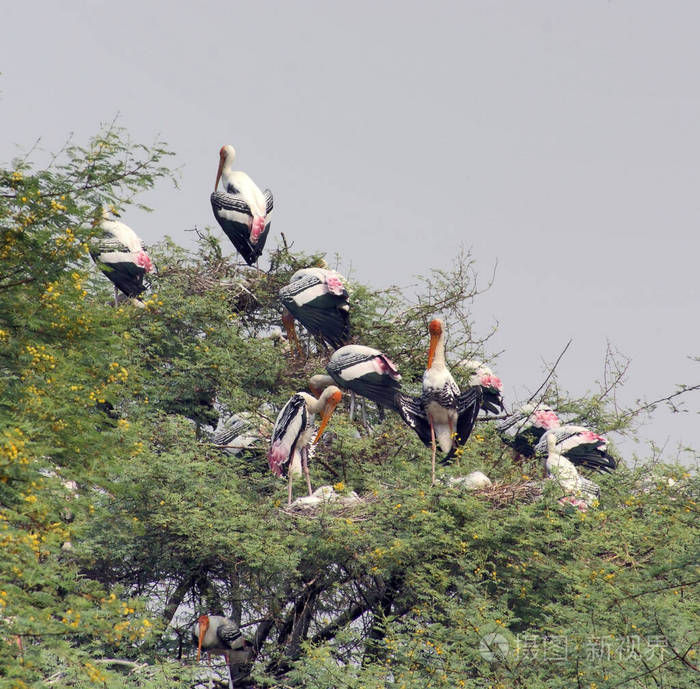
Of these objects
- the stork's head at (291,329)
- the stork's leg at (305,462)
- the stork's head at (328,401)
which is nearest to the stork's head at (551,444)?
the stork's head at (328,401)

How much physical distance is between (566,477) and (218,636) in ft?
12.4

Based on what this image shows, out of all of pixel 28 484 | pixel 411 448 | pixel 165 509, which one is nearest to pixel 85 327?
pixel 28 484

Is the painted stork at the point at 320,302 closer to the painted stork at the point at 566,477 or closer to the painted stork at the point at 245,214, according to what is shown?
the painted stork at the point at 245,214

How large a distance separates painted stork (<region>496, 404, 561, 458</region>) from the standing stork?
16.2 ft

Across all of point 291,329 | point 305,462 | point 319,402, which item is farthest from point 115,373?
point 291,329

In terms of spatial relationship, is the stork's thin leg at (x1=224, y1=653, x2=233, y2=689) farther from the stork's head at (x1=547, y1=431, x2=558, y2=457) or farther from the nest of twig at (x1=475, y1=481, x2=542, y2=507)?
the stork's head at (x1=547, y1=431, x2=558, y2=457)

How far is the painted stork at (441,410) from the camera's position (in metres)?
14.0

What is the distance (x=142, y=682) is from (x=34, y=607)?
2.55m

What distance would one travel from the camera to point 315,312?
1689 centimetres

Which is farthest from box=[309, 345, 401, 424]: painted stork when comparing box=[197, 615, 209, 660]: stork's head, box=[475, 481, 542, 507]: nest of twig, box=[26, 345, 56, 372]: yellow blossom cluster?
box=[26, 345, 56, 372]: yellow blossom cluster

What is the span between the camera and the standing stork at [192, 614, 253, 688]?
12.9m

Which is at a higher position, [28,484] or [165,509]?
[165,509]

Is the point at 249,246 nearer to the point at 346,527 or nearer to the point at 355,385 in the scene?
the point at 355,385

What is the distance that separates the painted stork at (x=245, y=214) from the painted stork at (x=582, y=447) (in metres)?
5.14
